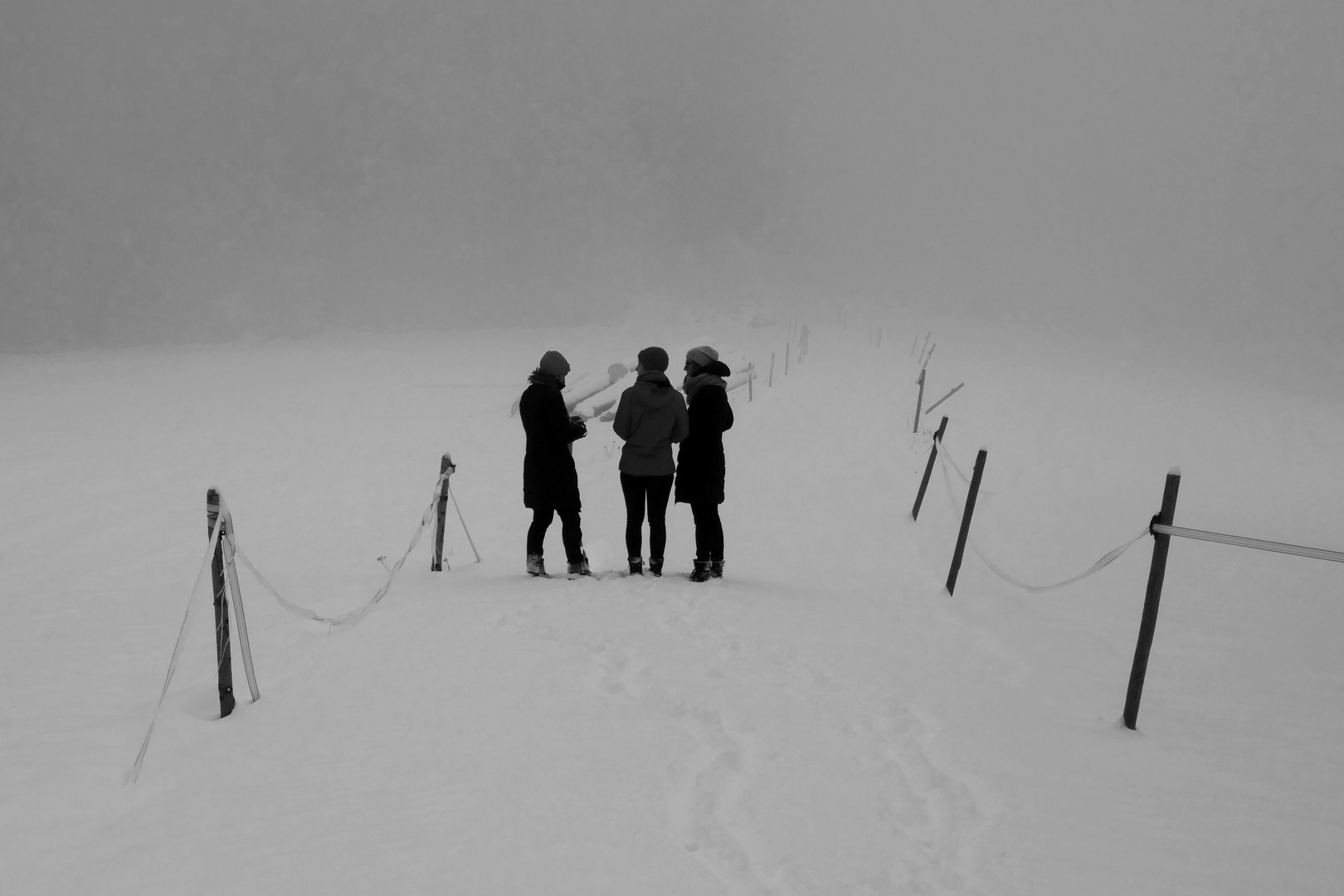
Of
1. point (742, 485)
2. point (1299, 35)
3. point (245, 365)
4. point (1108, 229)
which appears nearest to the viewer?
point (742, 485)

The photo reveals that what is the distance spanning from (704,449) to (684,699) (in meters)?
2.44

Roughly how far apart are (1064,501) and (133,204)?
78385 millimetres

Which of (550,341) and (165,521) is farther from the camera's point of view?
(550,341)

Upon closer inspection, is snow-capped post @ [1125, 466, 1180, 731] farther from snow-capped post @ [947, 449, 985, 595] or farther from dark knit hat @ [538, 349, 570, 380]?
dark knit hat @ [538, 349, 570, 380]

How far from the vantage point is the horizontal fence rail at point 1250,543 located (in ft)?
13.0

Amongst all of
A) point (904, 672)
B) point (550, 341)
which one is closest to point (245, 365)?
point (550, 341)

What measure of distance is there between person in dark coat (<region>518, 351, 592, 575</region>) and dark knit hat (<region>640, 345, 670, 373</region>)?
0.57 m

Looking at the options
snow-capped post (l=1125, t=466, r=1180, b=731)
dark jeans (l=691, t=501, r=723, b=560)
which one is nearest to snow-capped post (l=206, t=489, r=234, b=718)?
dark jeans (l=691, t=501, r=723, b=560)

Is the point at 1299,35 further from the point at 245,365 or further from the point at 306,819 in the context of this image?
the point at 306,819

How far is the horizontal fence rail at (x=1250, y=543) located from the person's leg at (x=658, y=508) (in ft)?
10.8

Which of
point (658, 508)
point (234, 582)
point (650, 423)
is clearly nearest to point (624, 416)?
point (650, 423)

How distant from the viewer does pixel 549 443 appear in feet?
21.7

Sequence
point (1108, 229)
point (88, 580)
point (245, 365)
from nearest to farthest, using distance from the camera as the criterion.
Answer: point (88, 580)
point (245, 365)
point (1108, 229)

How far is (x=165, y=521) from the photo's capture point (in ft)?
35.5
